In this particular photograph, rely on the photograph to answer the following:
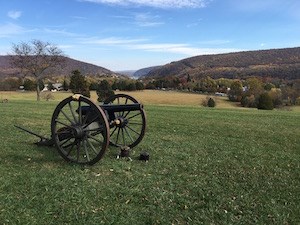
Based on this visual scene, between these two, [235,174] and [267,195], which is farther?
[235,174]

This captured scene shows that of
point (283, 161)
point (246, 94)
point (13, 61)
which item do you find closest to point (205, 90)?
point (246, 94)

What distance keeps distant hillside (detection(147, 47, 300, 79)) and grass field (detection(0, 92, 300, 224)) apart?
299 feet

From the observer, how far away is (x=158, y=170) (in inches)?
276

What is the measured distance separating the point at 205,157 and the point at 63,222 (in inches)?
164

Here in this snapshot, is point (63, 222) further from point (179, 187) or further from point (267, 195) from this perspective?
point (267, 195)

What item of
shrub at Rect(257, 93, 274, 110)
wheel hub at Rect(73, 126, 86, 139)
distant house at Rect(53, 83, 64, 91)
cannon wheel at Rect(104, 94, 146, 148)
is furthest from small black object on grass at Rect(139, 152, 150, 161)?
distant house at Rect(53, 83, 64, 91)

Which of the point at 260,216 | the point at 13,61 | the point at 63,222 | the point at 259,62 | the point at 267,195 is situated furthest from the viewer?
the point at 259,62

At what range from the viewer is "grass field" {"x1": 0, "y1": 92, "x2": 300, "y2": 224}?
4984 millimetres

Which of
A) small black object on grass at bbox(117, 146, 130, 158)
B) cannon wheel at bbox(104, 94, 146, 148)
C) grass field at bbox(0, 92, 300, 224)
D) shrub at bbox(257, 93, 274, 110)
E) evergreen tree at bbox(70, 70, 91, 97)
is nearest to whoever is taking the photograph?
grass field at bbox(0, 92, 300, 224)

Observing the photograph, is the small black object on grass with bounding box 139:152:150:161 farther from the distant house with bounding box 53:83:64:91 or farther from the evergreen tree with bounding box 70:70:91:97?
the distant house with bounding box 53:83:64:91

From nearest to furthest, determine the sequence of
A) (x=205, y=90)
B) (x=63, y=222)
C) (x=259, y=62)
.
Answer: (x=63, y=222) < (x=205, y=90) < (x=259, y=62)

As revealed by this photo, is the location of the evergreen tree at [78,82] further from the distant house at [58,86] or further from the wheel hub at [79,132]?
the wheel hub at [79,132]

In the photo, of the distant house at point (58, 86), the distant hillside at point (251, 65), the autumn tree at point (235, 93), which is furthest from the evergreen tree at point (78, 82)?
the distant hillside at point (251, 65)

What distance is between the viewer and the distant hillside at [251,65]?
10167cm
